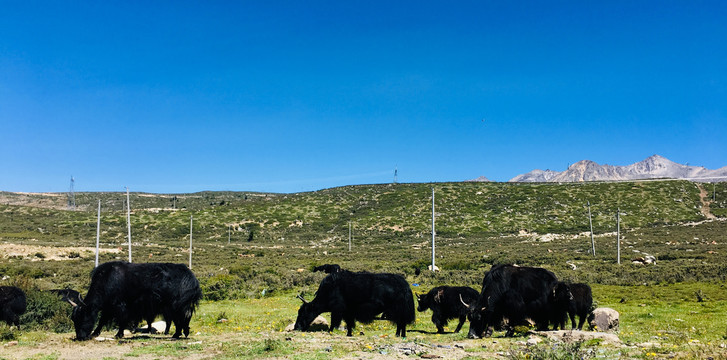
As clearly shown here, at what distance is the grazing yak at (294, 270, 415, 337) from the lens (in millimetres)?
12898

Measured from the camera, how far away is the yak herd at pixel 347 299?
11500 millimetres

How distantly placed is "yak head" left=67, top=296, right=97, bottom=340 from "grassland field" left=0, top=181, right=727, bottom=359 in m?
0.39

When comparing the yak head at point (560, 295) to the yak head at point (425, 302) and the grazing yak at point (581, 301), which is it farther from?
the yak head at point (425, 302)

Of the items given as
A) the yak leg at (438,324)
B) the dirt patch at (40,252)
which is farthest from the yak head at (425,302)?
the dirt patch at (40,252)

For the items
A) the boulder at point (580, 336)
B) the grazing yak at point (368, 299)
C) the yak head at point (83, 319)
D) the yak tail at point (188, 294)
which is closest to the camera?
the boulder at point (580, 336)

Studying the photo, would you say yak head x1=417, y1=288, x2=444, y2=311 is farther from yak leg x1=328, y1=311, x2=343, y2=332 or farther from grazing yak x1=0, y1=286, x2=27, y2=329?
grazing yak x1=0, y1=286, x2=27, y2=329

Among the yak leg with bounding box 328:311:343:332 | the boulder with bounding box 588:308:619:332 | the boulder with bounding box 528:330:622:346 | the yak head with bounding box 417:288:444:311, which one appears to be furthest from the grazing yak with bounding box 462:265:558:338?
the yak leg with bounding box 328:311:343:332

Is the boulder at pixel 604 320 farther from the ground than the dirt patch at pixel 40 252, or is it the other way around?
the boulder at pixel 604 320

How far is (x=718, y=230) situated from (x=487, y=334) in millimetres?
71841

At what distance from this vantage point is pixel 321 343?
10.7m

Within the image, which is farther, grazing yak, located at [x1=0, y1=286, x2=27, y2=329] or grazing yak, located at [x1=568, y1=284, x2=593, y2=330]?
grazing yak, located at [x1=0, y1=286, x2=27, y2=329]

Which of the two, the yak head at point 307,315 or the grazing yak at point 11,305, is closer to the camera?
the yak head at point 307,315

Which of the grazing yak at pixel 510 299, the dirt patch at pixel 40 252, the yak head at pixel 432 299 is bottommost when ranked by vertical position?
the dirt patch at pixel 40 252

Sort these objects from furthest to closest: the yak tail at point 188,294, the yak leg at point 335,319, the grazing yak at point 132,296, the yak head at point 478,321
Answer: the yak leg at point 335,319, the yak head at point 478,321, the yak tail at point 188,294, the grazing yak at point 132,296
